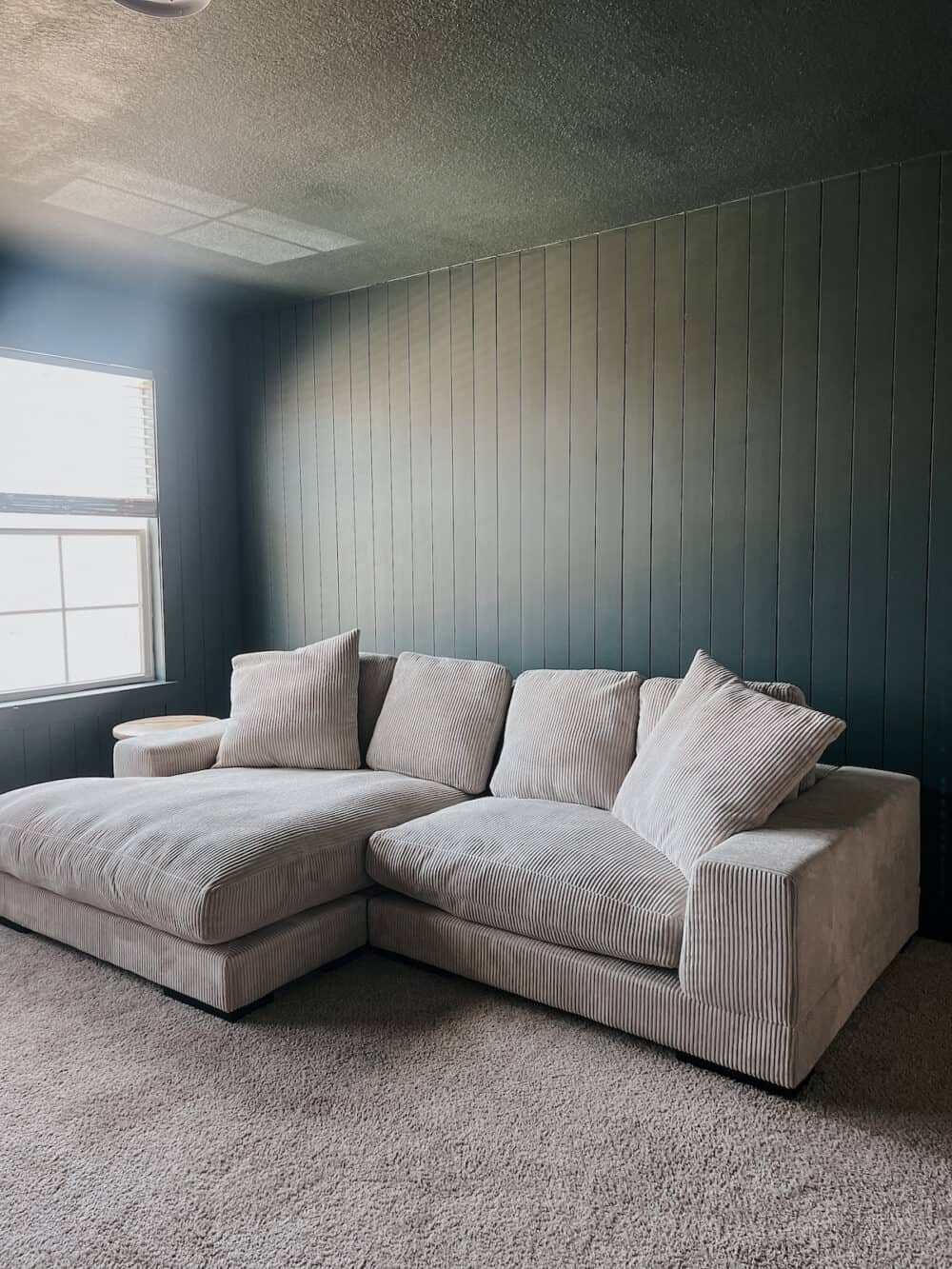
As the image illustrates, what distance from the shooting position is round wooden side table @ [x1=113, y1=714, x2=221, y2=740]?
160 inches

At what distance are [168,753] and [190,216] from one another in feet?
6.53

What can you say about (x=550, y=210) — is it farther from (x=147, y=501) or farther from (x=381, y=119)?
(x=147, y=501)

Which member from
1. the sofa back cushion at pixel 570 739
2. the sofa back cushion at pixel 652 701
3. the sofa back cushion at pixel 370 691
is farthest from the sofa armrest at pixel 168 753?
the sofa back cushion at pixel 652 701

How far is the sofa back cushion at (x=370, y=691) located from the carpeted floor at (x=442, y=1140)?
130 centimetres

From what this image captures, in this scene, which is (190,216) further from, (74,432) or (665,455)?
(665,455)

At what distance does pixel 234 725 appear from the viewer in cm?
379

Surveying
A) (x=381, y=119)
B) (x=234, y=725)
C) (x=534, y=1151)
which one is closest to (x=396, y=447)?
(x=234, y=725)

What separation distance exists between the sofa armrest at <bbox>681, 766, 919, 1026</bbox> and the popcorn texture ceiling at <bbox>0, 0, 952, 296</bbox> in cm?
191

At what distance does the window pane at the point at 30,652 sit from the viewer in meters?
4.11

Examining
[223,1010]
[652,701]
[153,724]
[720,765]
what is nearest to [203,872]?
[223,1010]

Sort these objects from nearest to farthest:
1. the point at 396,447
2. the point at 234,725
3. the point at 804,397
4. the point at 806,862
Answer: the point at 806,862
the point at 804,397
the point at 234,725
the point at 396,447

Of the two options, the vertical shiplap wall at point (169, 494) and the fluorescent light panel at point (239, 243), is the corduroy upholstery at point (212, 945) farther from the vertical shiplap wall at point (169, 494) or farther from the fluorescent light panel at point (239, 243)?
the fluorescent light panel at point (239, 243)

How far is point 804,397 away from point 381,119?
1631mm

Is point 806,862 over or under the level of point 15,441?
under
